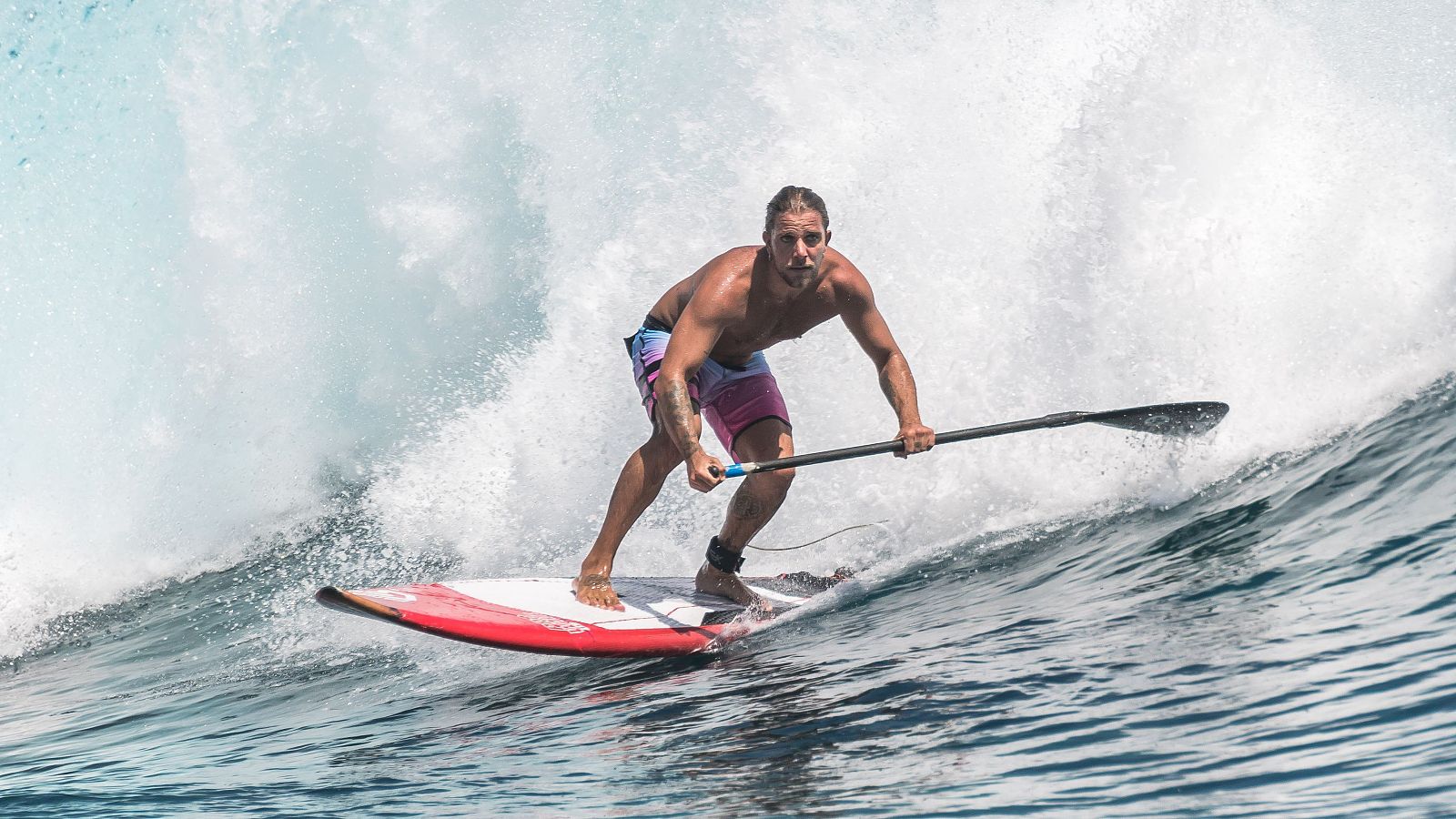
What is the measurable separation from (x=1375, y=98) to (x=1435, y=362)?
7.00 feet

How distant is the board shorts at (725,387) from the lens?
521 cm

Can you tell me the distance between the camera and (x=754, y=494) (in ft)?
17.1

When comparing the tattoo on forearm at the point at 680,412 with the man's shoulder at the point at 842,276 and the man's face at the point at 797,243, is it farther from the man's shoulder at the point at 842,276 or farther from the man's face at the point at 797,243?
the man's shoulder at the point at 842,276

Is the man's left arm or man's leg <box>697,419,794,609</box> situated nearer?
the man's left arm

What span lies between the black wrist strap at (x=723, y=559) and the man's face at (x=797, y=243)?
128 cm

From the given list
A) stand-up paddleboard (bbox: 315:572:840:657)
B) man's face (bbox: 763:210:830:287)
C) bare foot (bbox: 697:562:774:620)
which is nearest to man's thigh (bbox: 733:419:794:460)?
bare foot (bbox: 697:562:774:620)

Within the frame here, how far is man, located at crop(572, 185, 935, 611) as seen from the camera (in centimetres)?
468

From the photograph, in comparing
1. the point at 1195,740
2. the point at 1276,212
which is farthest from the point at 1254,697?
the point at 1276,212

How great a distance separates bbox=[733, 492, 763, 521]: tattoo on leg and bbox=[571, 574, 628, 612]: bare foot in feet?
1.95

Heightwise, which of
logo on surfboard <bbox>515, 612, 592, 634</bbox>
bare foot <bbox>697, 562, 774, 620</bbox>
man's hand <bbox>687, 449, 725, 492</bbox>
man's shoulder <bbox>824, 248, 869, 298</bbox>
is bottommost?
logo on surfboard <bbox>515, 612, 592, 634</bbox>

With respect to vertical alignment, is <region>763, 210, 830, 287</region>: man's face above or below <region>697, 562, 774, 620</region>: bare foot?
above

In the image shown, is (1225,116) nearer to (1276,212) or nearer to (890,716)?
(1276,212)

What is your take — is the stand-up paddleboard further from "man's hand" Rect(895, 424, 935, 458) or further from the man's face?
the man's face

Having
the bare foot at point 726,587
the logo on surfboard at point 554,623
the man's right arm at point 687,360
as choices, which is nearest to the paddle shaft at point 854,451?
the man's right arm at point 687,360
